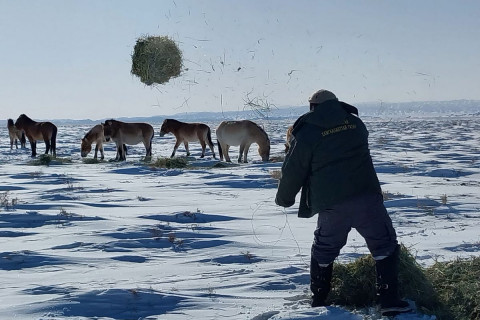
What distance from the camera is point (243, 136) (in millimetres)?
20891

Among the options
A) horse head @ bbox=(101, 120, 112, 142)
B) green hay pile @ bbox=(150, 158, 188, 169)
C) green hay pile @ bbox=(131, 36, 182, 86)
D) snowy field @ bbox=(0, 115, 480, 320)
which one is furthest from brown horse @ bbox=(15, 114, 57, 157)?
green hay pile @ bbox=(131, 36, 182, 86)

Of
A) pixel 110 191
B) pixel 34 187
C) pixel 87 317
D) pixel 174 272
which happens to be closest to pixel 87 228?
pixel 174 272

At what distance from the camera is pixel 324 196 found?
4500 mm

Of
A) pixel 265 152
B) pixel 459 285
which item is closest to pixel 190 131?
pixel 265 152

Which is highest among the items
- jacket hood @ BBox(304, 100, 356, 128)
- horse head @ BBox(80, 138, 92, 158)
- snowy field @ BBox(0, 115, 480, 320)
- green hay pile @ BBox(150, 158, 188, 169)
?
jacket hood @ BBox(304, 100, 356, 128)

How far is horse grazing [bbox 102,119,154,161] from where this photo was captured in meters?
22.4

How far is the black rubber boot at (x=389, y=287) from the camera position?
4.34 metres

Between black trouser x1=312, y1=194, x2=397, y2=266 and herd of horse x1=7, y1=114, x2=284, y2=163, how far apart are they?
50.8 ft

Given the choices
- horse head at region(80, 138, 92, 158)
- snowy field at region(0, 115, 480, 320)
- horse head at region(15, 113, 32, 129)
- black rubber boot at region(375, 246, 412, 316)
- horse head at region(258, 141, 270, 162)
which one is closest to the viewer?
black rubber boot at region(375, 246, 412, 316)

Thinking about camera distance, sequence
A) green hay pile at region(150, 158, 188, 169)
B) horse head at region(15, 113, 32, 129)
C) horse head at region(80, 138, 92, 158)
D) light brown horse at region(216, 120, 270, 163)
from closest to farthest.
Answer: green hay pile at region(150, 158, 188, 169), light brown horse at region(216, 120, 270, 163), horse head at region(80, 138, 92, 158), horse head at region(15, 113, 32, 129)

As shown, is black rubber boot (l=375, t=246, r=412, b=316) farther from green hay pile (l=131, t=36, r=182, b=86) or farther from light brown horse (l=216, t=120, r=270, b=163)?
light brown horse (l=216, t=120, r=270, b=163)

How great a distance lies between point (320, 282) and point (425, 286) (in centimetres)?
86

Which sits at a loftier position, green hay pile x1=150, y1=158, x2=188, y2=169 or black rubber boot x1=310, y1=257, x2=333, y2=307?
green hay pile x1=150, y1=158, x2=188, y2=169

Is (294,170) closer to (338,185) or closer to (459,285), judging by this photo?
(338,185)
